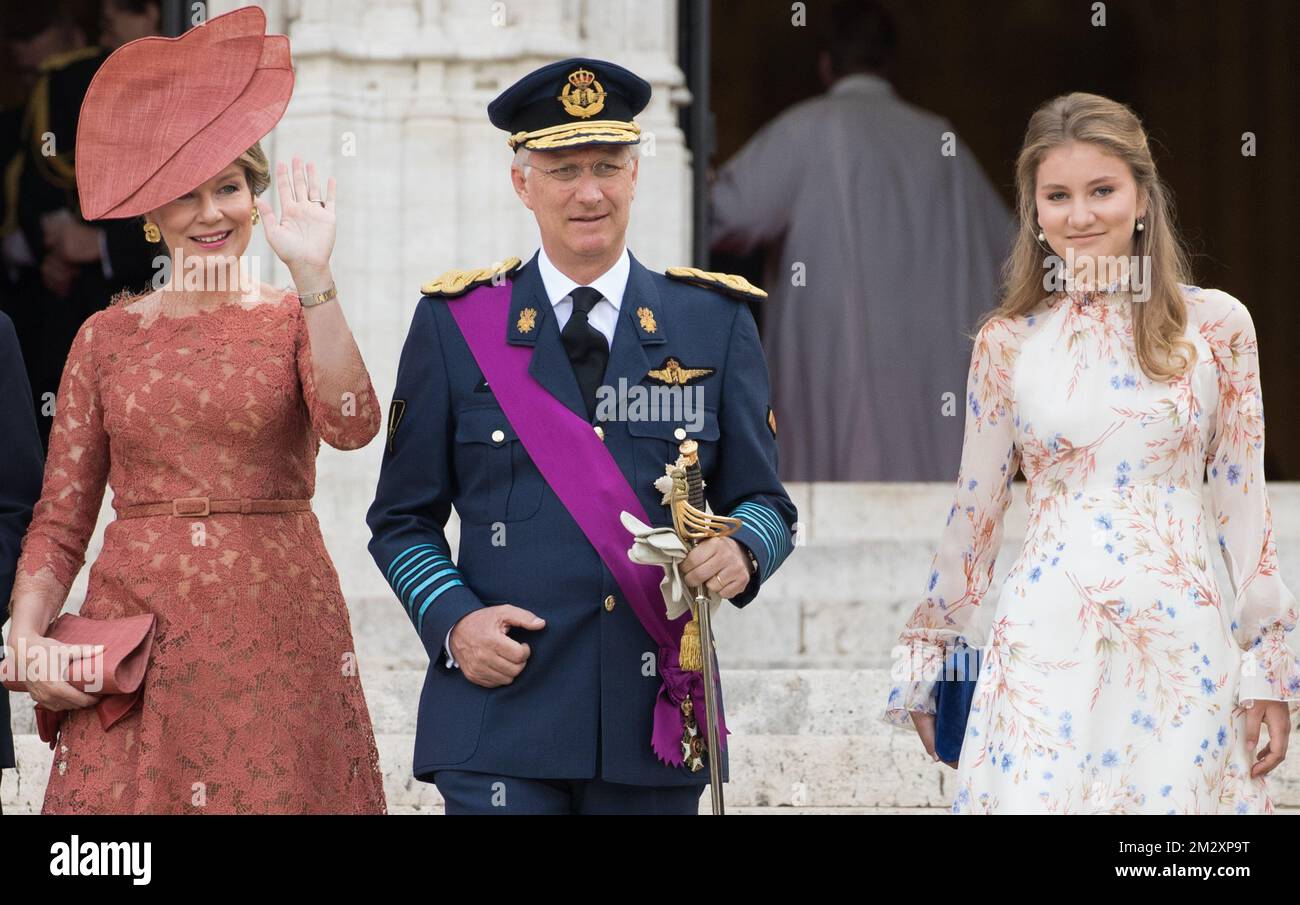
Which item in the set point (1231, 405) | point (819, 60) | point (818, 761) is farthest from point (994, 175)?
point (1231, 405)

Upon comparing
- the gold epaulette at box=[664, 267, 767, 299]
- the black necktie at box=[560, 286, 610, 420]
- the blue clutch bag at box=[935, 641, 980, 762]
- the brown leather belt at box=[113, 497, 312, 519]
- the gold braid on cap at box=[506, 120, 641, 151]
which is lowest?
the blue clutch bag at box=[935, 641, 980, 762]

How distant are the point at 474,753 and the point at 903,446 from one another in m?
6.82

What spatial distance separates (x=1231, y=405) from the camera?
407 cm

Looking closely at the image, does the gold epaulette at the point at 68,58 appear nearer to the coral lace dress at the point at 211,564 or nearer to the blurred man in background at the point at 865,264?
the blurred man in background at the point at 865,264

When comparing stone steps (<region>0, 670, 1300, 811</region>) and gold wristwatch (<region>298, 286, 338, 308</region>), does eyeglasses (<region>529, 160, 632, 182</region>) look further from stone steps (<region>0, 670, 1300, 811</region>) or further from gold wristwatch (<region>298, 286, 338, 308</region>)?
stone steps (<region>0, 670, 1300, 811</region>)

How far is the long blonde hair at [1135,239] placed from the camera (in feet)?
13.3

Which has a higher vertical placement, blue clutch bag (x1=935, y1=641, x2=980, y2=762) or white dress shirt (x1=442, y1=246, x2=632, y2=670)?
white dress shirt (x1=442, y1=246, x2=632, y2=670)

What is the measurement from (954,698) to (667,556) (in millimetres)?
747

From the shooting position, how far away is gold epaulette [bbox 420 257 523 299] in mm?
4223

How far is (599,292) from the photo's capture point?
4.18 m

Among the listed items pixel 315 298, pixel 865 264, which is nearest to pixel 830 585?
pixel 865 264

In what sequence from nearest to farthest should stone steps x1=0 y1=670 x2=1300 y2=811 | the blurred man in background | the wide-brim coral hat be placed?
the wide-brim coral hat, stone steps x1=0 y1=670 x2=1300 y2=811, the blurred man in background

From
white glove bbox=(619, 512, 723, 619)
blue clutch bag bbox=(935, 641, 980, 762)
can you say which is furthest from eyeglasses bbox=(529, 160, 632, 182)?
blue clutch bag bbox=(935, 641, 980, 762)

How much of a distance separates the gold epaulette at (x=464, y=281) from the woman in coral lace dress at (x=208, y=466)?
7.8 inches
